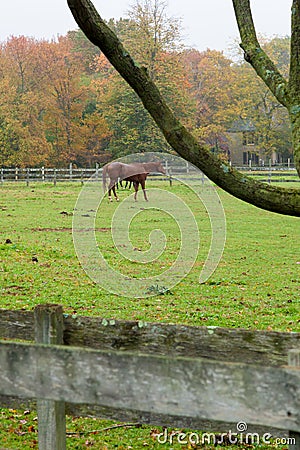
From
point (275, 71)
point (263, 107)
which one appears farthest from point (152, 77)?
point (275, 71)

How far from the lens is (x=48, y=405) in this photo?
3.42 m

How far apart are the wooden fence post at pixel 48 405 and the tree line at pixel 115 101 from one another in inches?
1609

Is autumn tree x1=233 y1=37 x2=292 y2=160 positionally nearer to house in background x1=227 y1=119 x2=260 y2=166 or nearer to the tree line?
the tree line

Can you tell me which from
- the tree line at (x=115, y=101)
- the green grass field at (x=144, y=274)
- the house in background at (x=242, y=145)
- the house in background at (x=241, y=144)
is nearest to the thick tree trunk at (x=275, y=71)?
the green grass field at (x=144, y=274)

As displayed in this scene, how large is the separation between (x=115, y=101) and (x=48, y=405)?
46915 mm

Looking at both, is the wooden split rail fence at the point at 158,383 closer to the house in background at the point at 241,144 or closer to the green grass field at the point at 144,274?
the green grass field at the point at 144,274

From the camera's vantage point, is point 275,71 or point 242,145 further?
point 242,145

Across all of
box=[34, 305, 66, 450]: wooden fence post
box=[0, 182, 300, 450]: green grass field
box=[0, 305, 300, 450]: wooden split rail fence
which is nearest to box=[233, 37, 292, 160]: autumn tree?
box=[0, 182, 300, 450]: green grass field

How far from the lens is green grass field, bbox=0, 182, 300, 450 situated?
512cm

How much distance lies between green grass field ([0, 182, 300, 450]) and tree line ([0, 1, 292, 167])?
2834 centimetres

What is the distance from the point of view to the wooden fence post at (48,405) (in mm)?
3426

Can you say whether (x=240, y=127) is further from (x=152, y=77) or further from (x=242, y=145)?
(x=152, y=77)

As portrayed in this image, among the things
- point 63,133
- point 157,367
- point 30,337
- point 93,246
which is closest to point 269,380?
point 157,367

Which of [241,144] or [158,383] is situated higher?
[241,144]
